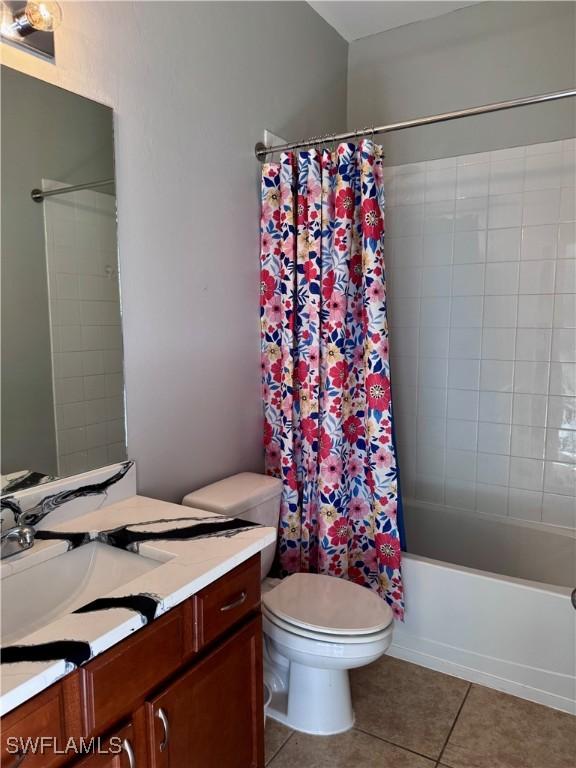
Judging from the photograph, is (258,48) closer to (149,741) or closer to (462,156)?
(462,156)

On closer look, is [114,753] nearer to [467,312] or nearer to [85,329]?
[85,329]

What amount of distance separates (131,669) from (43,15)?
1432 millimetres

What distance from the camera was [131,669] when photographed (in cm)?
105

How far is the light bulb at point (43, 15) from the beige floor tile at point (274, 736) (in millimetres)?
2108

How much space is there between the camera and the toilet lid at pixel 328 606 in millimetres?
1692

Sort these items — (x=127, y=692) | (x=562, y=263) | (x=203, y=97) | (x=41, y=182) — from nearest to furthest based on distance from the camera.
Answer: (x=127, y=692)
(x=41, y=182)
(x=203, y=97)
(x=562, y=263)

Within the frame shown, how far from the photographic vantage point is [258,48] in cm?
218

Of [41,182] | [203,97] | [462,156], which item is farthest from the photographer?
[462,156]

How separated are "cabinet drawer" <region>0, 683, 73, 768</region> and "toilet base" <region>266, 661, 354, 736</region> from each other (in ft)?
3.43

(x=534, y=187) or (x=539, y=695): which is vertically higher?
(x=534, y=187)

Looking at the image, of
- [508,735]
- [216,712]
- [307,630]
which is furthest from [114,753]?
[508,735]

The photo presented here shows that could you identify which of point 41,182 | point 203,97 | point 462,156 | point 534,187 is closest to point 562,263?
point 534,187

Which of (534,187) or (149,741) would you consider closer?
(149,741)

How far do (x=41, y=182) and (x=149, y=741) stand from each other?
1.31 m
